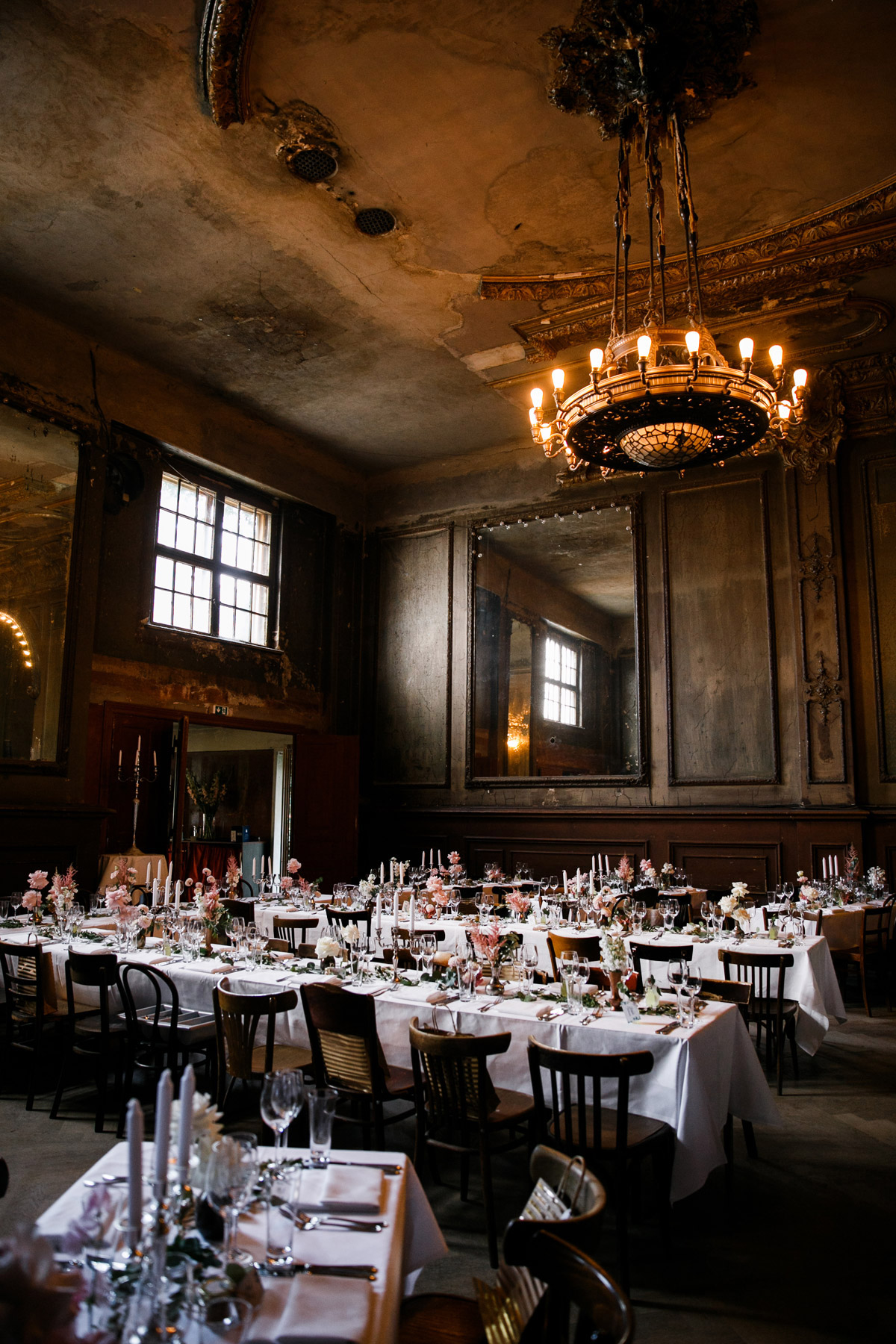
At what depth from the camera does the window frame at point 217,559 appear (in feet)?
35.1

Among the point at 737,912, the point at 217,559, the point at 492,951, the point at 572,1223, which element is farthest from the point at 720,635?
the point at 572,1223

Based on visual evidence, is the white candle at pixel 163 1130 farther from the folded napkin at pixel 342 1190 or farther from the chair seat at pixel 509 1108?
the chair seat at pixel 509 1108

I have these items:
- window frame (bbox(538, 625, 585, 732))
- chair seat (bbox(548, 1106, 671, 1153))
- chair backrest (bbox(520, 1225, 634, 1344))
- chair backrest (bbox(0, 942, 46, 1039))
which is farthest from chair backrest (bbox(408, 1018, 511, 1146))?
window frame (bbox(538, 625, 585, 732))

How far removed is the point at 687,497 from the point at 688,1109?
8.68 metres

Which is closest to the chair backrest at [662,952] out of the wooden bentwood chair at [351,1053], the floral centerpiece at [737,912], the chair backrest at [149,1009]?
the floral centerpiece at [737,912]

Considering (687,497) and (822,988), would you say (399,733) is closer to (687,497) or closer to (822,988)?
(687,497)

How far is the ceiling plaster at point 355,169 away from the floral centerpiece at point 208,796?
7426 millimetres

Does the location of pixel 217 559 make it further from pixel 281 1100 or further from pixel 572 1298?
pixel 572 1298

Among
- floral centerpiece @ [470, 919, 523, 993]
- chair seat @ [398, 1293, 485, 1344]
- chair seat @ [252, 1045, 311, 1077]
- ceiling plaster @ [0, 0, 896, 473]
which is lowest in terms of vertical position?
chair seat @ [252, 1045, 311, 1077]

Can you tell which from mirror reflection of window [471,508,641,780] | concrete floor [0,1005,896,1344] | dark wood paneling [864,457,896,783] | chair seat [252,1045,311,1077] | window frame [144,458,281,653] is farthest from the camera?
mirror reflection of window [471,508,641,780]

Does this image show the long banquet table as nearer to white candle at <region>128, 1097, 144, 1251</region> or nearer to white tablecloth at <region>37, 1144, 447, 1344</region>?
white tablecloth at <region>37, 1144, 447, 1344</region>

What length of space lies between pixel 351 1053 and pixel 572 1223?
8.13 feet

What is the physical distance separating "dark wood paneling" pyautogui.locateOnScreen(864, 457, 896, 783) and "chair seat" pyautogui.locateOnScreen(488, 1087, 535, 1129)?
23.3ft

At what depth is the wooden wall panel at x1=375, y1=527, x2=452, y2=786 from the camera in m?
12.7
